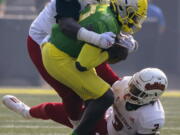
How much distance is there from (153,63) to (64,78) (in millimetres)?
6772

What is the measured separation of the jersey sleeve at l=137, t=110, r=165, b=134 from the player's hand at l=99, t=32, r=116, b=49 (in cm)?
56

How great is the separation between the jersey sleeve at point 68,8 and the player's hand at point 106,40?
1.00ft

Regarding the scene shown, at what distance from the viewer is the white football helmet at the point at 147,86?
443 cm

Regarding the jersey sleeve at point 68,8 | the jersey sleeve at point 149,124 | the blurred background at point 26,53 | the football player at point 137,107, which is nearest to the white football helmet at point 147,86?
the football player at point 137,107

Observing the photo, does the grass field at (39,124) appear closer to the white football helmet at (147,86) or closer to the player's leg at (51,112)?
the player's leg at (51,112)

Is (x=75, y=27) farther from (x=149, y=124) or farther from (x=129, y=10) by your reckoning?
(x=149, y=124)

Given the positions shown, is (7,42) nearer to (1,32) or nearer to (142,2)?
(1,32)

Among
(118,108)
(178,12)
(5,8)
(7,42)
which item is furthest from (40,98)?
(178,12)

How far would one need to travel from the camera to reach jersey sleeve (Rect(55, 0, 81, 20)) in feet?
14.3

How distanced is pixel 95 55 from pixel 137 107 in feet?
1.69

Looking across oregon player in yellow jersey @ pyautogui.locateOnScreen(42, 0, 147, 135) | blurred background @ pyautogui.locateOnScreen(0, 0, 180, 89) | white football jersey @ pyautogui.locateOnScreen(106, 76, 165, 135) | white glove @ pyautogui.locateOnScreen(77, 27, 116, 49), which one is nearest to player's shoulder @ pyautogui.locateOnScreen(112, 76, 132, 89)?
white football jersey @ pyautogui.locateOnScreen(106, 76, 165, 135)

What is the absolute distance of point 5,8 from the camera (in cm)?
1298

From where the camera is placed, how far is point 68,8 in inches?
173

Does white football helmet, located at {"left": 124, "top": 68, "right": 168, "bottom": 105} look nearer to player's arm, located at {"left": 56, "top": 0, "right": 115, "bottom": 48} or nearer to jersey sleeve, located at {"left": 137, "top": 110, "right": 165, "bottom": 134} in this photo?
jersey sleeve, located at {"left": 137, "top": 110, "right": 165, "bottom": 134}
